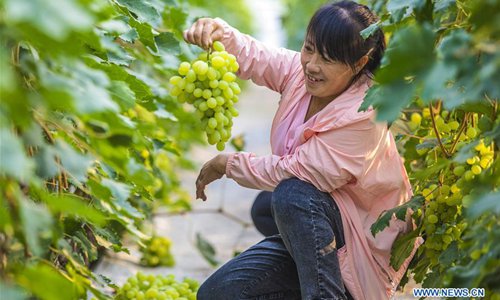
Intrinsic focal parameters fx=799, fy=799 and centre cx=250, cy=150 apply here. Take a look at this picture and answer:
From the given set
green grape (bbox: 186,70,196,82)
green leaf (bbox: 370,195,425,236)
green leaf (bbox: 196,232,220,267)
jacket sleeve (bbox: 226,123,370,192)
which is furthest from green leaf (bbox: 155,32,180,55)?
green leaf (bbox: 196,232,220,267)

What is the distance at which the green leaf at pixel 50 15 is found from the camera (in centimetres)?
98

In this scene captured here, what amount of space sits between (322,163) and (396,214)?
226 mm

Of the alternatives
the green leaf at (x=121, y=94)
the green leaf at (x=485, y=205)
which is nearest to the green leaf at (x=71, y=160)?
the green leaf at (x=121, y=94)

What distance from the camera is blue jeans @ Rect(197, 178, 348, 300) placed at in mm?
2043

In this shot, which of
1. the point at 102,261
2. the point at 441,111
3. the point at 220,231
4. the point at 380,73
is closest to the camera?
the point at 380,73

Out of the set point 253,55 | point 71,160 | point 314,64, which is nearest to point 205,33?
point 253,55

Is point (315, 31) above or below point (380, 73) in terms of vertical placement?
below

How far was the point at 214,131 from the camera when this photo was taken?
6.82 feet

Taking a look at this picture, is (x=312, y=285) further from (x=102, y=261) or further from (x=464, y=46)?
(x=102, y=261)

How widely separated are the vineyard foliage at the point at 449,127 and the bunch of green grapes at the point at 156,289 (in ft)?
A: 2.38

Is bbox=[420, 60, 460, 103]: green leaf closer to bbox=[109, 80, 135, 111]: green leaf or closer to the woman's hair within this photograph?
bbox=[109, 80, 135, 111]: green leaf

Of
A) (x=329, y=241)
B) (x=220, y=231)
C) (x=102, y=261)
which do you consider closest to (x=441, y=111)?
(x=329, y=241)

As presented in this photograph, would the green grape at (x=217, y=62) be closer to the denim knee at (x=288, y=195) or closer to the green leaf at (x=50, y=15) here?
the denim knee at (x=288, y=195)

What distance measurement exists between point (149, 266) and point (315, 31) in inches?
66.0
